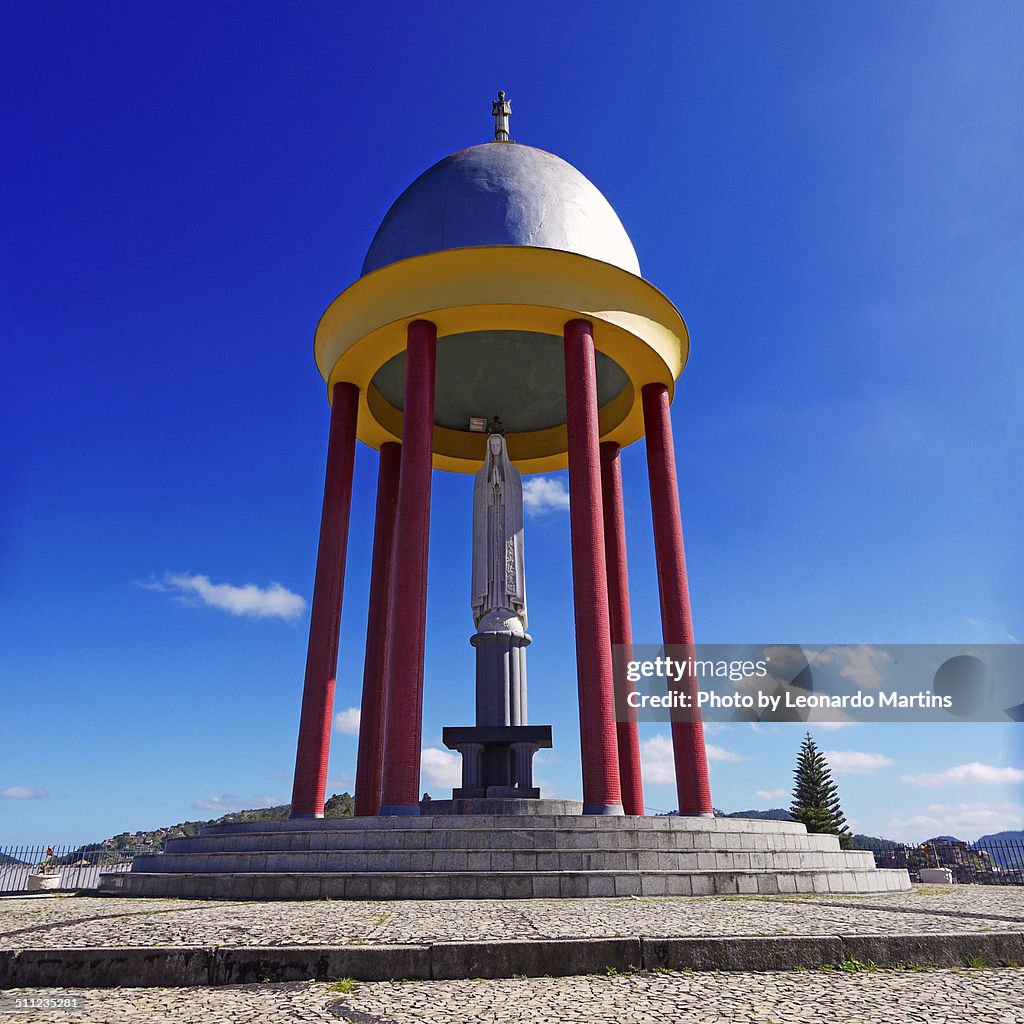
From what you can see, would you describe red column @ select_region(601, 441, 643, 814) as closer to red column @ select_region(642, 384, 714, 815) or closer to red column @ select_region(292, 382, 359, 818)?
red column @ select_region(642, 384, 714, 815)

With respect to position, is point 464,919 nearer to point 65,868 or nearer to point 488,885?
point 488,885

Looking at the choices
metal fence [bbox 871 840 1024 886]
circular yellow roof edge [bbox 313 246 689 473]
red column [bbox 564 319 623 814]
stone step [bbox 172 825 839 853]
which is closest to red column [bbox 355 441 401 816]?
circular yellow roof edge [bbox 313 246 689 473]

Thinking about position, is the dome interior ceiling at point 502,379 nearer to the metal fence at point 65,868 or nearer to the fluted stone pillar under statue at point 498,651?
the fluted stone pillar under statue at point 498,651

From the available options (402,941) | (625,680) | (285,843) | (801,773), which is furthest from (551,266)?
(801,773)

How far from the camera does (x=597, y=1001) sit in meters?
4.09

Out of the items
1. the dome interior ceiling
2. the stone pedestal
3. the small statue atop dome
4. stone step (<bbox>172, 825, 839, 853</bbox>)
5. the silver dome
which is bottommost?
stone step (<bbox>172, 825, 839, 853</bbox>)

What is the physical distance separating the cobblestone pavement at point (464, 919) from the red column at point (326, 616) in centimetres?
737

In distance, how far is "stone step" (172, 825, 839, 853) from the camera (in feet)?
35.3

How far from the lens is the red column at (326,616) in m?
16.5

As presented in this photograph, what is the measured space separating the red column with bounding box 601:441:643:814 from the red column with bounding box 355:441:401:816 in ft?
19.3

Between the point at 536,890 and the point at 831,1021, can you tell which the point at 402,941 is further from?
the point at 536,890

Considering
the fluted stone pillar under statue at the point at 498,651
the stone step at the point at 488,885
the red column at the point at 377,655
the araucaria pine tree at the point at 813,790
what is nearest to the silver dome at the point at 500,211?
the fluted stone pillar under statue at the point at 498,651

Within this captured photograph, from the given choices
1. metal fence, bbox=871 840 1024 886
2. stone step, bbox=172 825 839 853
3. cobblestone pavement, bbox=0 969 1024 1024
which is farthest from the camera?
metal fence, bbox=871 840 1024 886

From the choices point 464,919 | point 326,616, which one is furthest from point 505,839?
point 326,616
